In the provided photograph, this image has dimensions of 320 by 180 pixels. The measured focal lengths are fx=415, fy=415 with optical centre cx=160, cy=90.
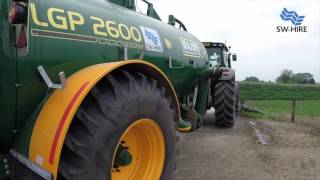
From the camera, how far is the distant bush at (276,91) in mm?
21891

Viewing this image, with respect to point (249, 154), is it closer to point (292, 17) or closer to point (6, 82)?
point (6, 82)

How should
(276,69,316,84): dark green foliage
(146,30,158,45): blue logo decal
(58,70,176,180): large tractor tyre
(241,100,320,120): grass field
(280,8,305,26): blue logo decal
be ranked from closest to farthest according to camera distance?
(58,70,176,180): large tractor tyre < (146,30,158,45): blue logo decal < (241,100,320,120): grass field < (280,8,305,26): blue logo decal < (276,69,316,84): dark green foliage

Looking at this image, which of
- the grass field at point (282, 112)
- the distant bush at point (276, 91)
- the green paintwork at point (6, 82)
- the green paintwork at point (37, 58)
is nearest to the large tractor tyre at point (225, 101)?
the grass field at point (282, 112)

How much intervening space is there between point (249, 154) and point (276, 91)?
57.0ft

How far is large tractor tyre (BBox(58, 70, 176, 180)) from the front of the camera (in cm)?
236

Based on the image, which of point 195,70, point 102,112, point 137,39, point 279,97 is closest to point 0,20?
point 102,112

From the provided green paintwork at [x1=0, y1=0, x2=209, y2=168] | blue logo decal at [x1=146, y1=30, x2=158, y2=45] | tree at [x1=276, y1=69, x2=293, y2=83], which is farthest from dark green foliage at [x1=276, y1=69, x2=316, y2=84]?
green paintwork at [x1=0, y1=0, x2=209, y2=168]

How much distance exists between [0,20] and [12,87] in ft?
1.23

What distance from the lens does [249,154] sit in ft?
20.3

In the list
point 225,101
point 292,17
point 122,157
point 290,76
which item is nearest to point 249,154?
point 225,101

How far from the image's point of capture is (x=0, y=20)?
87.9 inches

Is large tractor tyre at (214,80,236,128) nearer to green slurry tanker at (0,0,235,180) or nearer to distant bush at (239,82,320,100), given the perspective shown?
green slurry tanker at (0,0,235,180)

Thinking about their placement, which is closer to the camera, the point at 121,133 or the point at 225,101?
the point at 121,133

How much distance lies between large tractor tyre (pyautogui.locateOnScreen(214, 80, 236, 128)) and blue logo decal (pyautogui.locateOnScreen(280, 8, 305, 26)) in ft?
57.8
